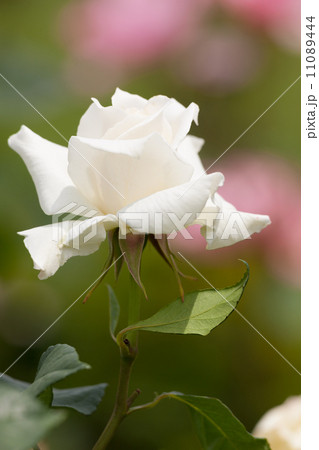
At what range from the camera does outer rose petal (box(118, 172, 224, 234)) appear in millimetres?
291

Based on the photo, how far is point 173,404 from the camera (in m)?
0.81

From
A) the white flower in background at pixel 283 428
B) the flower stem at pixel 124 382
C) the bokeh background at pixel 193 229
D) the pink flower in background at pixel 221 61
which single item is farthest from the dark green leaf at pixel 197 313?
the pink flower in background at pixel 221 61

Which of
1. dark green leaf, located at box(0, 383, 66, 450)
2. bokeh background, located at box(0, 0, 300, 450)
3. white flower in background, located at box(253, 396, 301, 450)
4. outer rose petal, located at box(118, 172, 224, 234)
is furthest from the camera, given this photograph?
bokeh background, located at box(0, 0, 300, 450)

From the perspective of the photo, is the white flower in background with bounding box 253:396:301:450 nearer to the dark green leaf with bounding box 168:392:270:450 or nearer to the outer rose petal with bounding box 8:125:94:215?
the dark green leaf with bounding box 168:392:270:450

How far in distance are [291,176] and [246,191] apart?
0.27ft

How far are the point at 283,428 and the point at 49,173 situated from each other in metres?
0.30

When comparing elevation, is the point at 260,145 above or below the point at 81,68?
below

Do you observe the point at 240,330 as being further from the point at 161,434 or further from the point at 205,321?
the point at 205,321

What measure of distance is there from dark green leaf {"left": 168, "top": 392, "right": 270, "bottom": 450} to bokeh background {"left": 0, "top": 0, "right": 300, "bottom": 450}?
41cm

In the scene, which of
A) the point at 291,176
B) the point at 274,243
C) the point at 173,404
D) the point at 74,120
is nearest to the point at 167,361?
the point at 173,404

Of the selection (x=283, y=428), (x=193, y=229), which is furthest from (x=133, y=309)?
(x=193, y=229)

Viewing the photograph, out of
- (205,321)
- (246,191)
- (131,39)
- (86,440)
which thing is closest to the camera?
(205,321)

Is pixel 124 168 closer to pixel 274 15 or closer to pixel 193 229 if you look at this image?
pixel 193 229

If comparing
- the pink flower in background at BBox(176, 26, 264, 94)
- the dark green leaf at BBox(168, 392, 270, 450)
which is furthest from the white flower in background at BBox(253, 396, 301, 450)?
the pink flower in background at BBox(176, 26, 264, 94)
